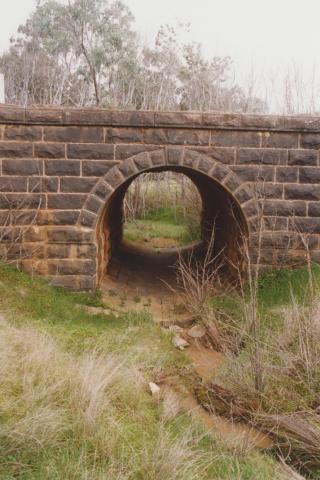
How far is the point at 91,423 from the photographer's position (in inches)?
144

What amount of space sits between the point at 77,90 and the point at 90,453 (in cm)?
1968

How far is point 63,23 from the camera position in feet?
75.1

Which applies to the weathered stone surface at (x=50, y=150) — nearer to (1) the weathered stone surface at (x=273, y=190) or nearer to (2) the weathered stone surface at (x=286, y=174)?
(1) the weathered stone surface at (x=273, y=190)

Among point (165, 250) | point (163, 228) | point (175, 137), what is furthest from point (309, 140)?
point (163, 228)

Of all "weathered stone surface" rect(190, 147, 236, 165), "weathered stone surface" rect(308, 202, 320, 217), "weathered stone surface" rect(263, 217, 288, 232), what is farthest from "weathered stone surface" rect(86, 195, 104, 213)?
"weathered stone surface" rect(308, 202, 320, 217)

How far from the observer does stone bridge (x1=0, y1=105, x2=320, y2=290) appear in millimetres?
6809

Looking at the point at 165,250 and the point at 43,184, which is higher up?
the point at 43,184

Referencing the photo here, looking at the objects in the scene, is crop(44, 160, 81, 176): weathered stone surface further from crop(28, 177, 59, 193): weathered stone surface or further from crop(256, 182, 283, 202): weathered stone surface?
crop(256, 182, 283, 202): weathered stone surface

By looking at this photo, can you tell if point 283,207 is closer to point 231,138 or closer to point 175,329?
point 231,138

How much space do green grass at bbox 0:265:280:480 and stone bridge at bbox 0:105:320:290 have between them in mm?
1672

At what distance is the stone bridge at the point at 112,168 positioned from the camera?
681 cm

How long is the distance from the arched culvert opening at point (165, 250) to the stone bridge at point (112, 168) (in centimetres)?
41

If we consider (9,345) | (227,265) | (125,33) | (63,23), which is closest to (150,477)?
(9,345)

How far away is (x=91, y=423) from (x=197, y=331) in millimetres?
3114
